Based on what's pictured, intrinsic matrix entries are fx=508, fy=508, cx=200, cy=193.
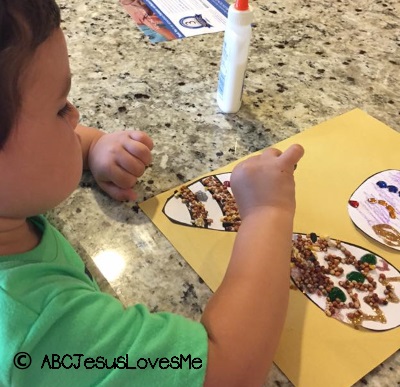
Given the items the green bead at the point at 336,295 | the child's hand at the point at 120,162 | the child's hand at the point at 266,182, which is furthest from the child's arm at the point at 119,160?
the green bead at the point at 336,295

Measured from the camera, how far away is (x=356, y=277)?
585 millimetres

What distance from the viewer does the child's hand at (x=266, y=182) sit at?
0.59 meters

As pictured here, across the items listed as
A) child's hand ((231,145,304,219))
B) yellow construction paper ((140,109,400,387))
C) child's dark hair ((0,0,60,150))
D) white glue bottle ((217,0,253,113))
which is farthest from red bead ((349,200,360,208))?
child's dark hair ((0,0,60,150))

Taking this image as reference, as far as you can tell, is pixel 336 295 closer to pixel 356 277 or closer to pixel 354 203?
pixel 356 277

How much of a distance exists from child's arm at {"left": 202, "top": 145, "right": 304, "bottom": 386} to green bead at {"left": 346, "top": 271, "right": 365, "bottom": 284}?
0.09 metres

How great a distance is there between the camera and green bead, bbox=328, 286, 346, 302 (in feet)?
1.85

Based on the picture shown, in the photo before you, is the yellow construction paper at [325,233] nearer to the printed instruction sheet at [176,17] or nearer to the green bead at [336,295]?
the green bead at [336,295]

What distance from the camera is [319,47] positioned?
3.22 feet

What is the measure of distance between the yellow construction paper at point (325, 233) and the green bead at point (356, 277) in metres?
0.05

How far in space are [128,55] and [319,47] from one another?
0.37 meters

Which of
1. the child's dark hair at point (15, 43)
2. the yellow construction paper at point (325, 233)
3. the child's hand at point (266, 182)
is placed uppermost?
the child's dark hair at point (15, 43)

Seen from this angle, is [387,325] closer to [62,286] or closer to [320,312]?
[320,312]

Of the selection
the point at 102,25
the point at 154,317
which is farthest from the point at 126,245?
the point at 102,25

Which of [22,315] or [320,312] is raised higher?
[22,315]
